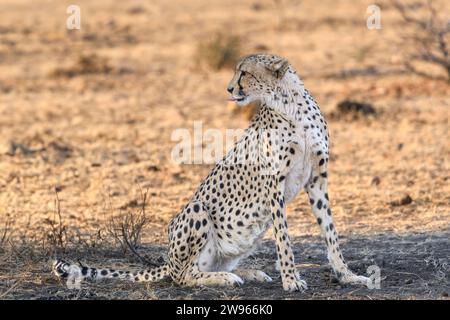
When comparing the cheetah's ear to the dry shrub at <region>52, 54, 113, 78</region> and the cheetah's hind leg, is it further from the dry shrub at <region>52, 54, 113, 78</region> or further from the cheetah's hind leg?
the dry shrub at <region>52, 54, 113, 78</region>

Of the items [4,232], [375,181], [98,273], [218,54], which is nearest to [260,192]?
[98,273]

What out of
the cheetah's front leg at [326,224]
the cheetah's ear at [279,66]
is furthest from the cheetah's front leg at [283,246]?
the cheetah's ear at [279,66]

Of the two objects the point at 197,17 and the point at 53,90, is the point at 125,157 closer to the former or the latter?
the point at 53,90

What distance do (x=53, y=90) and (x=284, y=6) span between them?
35.2 feet

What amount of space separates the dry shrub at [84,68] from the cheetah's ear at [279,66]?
10176 millimetres

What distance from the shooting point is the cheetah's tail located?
5703 millimetres

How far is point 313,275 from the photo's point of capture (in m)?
6.11

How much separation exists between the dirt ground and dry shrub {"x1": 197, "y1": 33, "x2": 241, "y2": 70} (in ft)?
0.43

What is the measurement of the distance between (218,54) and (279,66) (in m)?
10.3

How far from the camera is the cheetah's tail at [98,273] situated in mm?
5703

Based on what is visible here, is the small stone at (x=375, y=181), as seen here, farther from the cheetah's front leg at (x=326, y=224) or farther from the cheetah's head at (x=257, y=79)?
the cheetah's head at (x=257, y=79)

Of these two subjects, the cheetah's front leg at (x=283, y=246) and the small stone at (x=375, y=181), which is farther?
the small stone at (x=375, y=181)

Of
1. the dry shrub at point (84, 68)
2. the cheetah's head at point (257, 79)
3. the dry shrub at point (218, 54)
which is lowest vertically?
the dry shrub at point (84, 68)

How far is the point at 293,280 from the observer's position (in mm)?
5598
